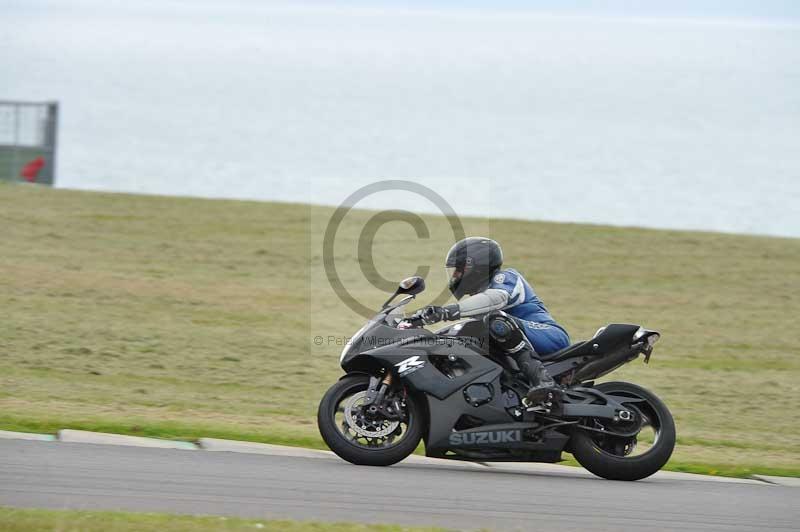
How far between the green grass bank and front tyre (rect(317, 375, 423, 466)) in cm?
133

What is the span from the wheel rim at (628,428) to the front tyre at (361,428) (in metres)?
1.36

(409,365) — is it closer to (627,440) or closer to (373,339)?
(373,339)

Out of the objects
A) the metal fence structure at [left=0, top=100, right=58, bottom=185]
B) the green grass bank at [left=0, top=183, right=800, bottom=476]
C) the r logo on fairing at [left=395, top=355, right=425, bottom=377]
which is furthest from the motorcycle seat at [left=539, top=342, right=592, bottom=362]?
the metal fence structure at [left=0, top=100, right=58, bottom=185]

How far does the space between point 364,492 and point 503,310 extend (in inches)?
80.5

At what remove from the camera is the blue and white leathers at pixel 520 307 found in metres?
8.77

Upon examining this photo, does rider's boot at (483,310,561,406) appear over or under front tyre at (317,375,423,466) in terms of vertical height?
over

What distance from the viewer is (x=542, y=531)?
6.95 m

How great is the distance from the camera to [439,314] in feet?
28.4

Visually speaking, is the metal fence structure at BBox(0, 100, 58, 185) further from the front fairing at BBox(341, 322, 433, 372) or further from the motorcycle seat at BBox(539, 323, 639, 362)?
the motorcycle seat at BBox(539, 323, 639, 362)

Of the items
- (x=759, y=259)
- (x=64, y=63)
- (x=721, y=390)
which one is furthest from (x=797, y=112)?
(x=721, y=390)

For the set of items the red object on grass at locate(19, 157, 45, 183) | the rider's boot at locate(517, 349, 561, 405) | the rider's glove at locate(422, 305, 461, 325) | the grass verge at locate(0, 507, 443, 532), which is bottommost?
the grass verge at locate(0, 507, 443, 532)

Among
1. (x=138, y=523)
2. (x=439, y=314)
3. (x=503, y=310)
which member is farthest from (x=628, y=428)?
(x=138, y=523)

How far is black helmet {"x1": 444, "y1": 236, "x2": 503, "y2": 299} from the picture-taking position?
9.04 m

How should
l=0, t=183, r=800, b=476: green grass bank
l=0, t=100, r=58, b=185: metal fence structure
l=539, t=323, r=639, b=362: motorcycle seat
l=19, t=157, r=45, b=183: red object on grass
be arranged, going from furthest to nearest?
l=19, t=157, r=45, b=183: red object on grass
l=0, t=100, r=58, b=185: metal fence structure
l=0, t=183, r=800, b=476: green grass bank
l=539, t=323, r=639, b=362: motorcycle seat
